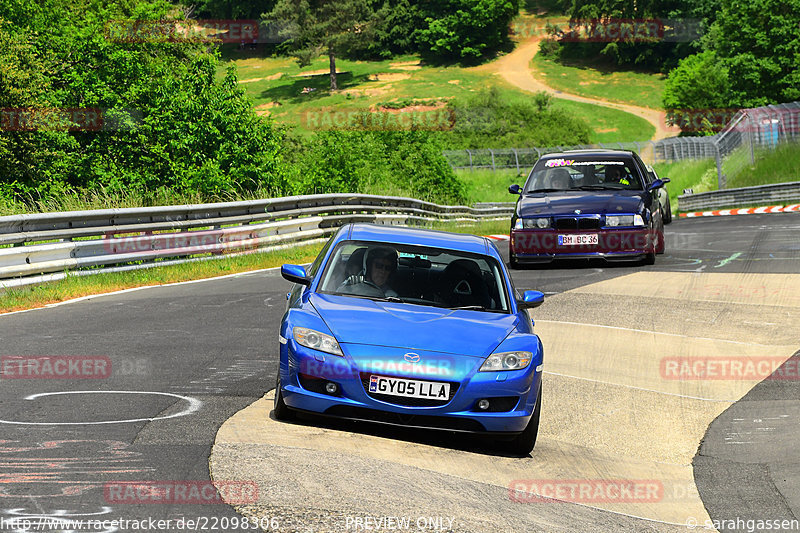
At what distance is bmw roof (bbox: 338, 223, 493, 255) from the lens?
7.90 meters

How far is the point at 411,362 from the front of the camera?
21.0ft

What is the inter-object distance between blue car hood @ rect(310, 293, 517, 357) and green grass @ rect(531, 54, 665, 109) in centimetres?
10467

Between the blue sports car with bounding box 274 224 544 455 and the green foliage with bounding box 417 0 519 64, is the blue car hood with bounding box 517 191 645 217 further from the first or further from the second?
the green foliage with bounding box 417 0 519 64

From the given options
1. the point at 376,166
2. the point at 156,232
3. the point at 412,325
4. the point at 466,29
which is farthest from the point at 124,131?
the point at 466,29

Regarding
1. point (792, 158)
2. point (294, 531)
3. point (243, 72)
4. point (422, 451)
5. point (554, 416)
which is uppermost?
point (294, 531)

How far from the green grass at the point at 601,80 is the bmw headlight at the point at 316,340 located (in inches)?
4150

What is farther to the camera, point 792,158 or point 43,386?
point 792,158

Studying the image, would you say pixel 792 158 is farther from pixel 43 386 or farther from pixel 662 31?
pixel 662 31

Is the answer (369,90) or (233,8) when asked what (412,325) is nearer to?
(369,90)

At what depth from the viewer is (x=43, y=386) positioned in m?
7.52

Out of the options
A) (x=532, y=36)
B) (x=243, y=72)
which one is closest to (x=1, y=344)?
(x=243, y=72)

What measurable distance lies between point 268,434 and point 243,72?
437ft

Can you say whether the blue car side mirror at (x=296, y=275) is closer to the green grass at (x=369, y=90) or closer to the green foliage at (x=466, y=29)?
the green grass at (x=369, y=90)

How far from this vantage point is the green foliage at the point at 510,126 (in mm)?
82688
